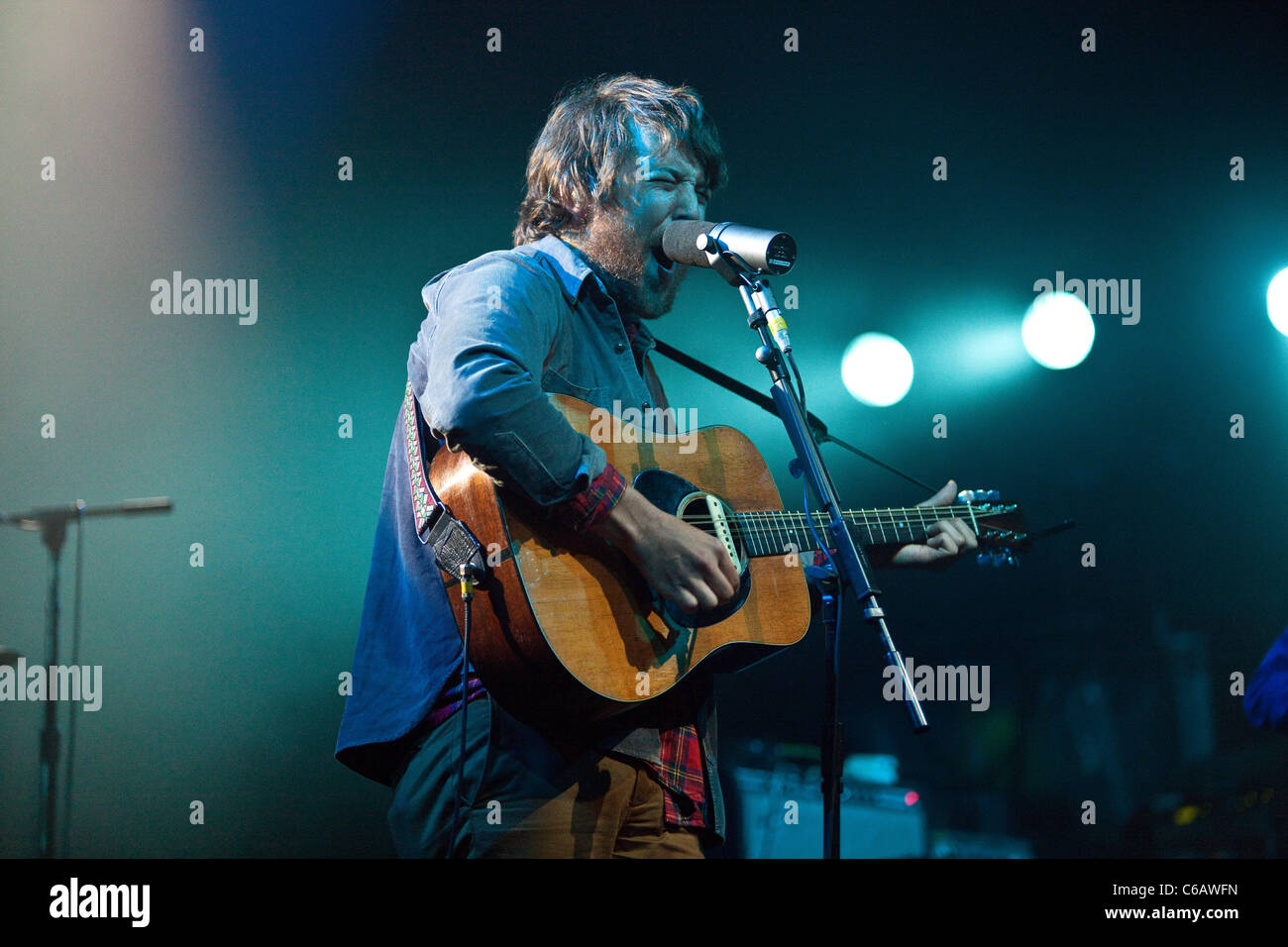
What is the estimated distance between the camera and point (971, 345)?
12.0 feet

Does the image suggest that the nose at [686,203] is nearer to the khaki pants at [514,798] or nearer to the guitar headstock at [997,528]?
the guitar headstock at [997,528]

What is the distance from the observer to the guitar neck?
2.25 metres

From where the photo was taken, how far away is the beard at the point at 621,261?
243 centimetres

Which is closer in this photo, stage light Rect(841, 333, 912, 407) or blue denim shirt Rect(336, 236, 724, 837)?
blue denim shirt Rect(336, 236, 724, 837)

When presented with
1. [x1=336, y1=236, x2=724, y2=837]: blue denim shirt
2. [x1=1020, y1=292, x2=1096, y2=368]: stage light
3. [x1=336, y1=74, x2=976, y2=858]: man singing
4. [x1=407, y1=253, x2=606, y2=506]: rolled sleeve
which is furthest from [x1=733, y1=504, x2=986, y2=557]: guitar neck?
[x1=1020, y1=292, x2=1096, y2=368]: stage light

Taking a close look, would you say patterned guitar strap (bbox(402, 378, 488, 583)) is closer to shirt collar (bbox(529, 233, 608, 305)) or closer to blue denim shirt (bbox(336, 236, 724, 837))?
blue denim shirt (bbox(336, 236, 724, 837))

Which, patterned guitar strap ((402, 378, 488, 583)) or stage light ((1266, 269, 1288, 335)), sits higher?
stage light ((1266, 269, 1288, 335))

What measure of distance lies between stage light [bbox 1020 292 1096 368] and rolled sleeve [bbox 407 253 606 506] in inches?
90.4

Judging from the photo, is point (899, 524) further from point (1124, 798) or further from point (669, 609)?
point (1124, 798)

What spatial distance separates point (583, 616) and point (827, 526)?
1.81ft

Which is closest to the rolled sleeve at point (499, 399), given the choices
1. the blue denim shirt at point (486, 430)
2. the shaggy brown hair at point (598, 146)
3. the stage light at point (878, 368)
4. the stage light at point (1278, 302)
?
the blue denim shirt at point (486, 430)

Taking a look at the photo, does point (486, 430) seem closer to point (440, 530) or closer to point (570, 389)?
point (440, 530)
